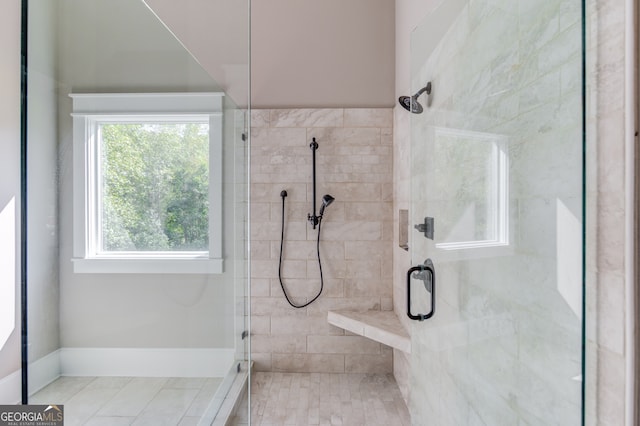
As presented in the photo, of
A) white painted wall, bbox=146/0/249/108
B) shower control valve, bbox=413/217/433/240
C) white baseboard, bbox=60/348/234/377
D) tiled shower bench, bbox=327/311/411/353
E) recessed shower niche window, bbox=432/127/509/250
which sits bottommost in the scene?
tiled shower bench, bbox=327/311/411/353

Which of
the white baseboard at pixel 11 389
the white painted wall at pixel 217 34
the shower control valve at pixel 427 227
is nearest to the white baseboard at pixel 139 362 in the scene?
the white baseboard at pixel 11 389

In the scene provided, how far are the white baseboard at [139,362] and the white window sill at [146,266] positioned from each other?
268mm

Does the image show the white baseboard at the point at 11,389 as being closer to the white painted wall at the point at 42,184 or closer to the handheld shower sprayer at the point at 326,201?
the white painted wall at the point at 42,184

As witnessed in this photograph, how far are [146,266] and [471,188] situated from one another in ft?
4.08

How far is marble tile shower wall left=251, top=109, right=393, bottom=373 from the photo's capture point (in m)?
2.54

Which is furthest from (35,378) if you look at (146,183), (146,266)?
(146,183)

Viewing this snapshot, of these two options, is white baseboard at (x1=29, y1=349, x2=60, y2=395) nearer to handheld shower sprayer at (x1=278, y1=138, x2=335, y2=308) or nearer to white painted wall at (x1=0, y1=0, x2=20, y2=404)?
white painted wall at (x1=0, y1=0, x2=20, y2=404)

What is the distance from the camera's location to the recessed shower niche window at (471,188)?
3.12 feet

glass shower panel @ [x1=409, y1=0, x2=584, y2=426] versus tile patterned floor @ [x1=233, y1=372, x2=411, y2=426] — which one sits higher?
glass shower panel @ [x1=409, y1=0, x2=584, y2=426]

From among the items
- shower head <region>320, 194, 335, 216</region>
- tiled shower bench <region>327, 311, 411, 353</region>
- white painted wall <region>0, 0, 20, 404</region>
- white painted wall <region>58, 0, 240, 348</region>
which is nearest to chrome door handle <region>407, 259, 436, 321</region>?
tiled shower bench <region>327, 311, 411, 353</region>

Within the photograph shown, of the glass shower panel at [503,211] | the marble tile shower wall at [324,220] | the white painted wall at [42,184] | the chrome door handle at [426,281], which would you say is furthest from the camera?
the marble tile shower wall at [324,220]

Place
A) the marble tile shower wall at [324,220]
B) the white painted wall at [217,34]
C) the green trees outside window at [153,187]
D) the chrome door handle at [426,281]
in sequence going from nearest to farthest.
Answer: the green trees outside window at [153,187]
the chrome door handle at [426,281]
the white painted wall at [217,34]
the marble tile shower wall at [324,220]

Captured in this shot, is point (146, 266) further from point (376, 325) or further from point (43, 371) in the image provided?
point (376, 325)

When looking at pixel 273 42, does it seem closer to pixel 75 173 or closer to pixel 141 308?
pixel 75 173
